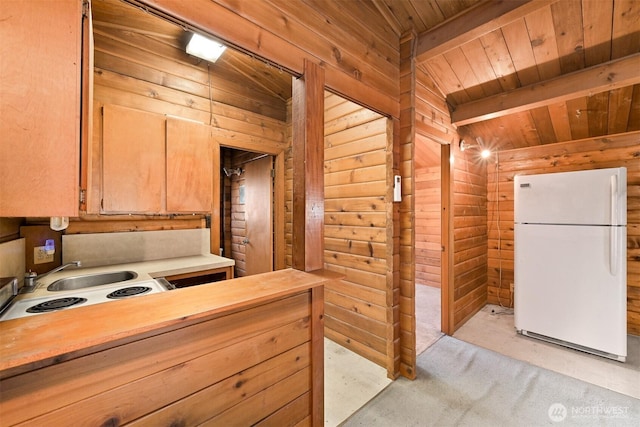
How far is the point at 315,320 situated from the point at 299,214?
0.57m

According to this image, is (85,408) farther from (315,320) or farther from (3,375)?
(315,320)

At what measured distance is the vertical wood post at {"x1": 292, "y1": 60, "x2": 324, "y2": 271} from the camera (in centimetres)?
136

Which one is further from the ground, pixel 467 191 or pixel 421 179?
pixel 421 179

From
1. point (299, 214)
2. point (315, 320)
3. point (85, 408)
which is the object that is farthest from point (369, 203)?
point (85, 408)

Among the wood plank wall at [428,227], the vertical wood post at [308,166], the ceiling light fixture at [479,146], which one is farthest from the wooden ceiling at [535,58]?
the wood plank wall at [428,227]

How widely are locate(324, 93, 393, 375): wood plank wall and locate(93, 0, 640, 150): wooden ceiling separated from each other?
30.3 inches

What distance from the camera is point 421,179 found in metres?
4.67

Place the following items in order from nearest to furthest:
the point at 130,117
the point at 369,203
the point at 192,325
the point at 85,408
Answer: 1. the point at 85,408
2. the point at 192,325
3. the point at 130,117
4. the point at 369,203

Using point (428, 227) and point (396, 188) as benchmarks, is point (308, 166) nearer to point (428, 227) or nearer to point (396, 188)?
point (396, 188)

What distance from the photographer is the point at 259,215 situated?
3.45 meters

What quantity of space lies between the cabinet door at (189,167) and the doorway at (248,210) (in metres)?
0.91

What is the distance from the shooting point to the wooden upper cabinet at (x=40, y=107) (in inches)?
26.3

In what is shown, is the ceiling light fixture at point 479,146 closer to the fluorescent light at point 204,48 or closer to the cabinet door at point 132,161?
the fluorescent light at point 204,48

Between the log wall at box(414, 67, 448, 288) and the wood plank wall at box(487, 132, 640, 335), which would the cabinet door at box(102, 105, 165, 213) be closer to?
the log wall at box(414, 67, 448, 288)
